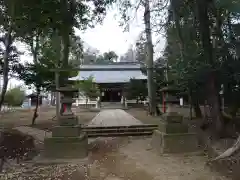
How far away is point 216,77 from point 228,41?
1.42 metres

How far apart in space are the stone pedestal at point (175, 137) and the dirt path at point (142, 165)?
1.23 ft

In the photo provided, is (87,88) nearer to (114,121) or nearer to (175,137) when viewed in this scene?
(114,121)

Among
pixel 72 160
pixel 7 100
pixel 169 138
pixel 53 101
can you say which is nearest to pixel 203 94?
pixel 169 138

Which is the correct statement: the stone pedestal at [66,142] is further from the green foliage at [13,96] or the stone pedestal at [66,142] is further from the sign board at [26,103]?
the sign board at [26,103]

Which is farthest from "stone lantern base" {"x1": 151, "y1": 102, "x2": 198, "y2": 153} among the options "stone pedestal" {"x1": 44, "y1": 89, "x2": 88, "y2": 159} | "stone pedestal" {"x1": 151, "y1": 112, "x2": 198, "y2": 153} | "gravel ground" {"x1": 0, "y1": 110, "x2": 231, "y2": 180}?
"stone pedestal" {"x1": 44, "y1": 89, "x2": 88, "y2": 159}

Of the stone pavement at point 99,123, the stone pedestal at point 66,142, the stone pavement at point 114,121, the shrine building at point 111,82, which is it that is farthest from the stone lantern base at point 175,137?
the shrine building at point 111,82

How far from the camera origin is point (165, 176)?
20.0 feet

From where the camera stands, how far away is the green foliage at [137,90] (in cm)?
2633

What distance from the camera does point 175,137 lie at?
8.34 meters

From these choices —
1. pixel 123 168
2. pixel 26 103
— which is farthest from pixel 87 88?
pixel 123 168

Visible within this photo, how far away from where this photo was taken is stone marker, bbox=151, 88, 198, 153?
8.29m

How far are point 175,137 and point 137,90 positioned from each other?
Answer: 1815 cm

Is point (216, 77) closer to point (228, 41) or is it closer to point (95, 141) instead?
point (228, 41)

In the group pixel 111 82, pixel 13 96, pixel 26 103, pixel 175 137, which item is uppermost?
pixel 111 82
